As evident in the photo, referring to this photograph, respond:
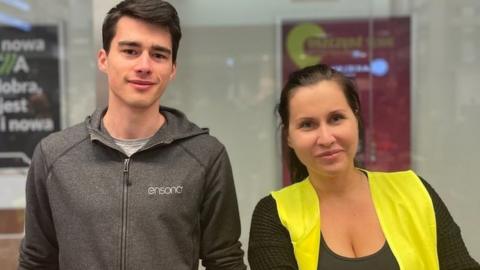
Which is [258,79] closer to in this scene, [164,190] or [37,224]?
[164,190]

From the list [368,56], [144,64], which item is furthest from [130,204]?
[368,56]

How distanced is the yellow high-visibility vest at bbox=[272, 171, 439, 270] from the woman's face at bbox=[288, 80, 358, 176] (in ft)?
0.42

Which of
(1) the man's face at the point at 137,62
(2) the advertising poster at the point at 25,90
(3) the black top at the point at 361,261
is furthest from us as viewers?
(2) the advertising poster at the point at 25,90

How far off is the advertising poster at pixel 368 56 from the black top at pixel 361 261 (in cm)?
166

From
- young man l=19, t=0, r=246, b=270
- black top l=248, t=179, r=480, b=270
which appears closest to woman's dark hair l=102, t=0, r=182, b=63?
young man l=19, t=0, r=246, b=270

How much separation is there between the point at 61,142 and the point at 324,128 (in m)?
0.81

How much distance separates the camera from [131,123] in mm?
1598

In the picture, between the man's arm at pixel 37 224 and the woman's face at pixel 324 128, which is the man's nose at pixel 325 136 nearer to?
the woman's face at pixel 324 128

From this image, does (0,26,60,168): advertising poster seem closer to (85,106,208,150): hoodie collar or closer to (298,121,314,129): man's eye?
(85,106,208,150): hoodie collar

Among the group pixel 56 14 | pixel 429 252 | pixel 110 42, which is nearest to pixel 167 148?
pixel 110 42

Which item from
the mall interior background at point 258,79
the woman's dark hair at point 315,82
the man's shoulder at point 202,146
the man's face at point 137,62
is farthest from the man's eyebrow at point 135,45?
the mall interior background at point 258,79

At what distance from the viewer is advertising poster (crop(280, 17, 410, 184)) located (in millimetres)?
3078

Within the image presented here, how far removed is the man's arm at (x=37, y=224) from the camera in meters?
1.61

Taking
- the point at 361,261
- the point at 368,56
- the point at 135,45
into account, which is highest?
the point at 368,56
